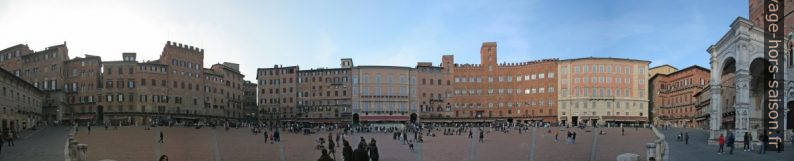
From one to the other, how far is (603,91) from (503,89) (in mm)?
16250

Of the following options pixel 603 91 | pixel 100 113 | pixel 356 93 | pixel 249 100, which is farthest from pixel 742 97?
pixel 249 100

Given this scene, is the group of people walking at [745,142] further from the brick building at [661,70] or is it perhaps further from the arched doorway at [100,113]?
the brick building at [661,70]

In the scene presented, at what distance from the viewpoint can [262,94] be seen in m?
108

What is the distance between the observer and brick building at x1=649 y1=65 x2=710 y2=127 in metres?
88.4

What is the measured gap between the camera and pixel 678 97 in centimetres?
9269

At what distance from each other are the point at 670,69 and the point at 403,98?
5120 cm

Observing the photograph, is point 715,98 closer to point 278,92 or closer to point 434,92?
point 434,92

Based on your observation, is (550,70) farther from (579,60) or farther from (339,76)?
(339,76)

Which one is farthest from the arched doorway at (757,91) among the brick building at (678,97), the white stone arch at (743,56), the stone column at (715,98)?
the brick building at (678,97)

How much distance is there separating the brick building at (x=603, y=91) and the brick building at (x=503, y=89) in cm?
246

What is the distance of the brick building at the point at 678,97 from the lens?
88.4 metres

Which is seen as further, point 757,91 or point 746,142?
point 757,91

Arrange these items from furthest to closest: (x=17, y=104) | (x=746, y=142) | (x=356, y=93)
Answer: (x=356, y=93) → (x=17, y=104) → (x=746, y=142)

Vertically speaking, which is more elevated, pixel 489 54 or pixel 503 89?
pixel 489 54
